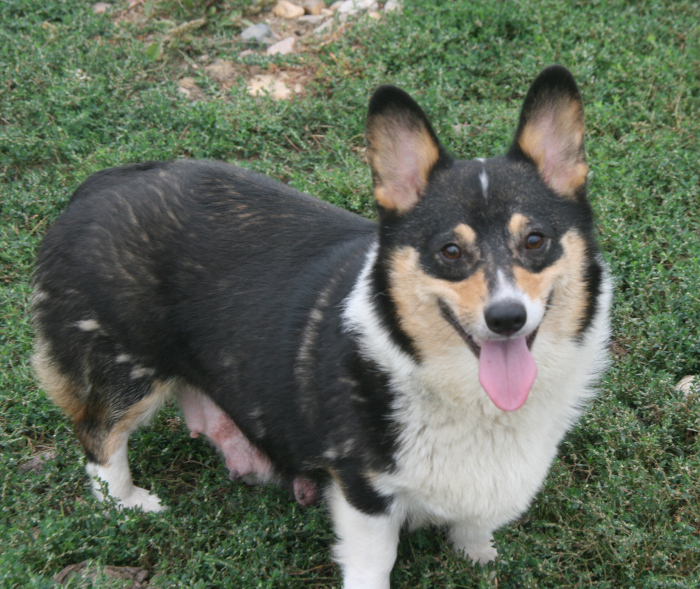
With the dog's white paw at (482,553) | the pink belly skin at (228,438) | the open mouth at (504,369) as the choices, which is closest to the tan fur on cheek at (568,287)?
the open mouth at (504,369)

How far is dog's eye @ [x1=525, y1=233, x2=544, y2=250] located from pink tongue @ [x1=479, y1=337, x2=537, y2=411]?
1.07ft

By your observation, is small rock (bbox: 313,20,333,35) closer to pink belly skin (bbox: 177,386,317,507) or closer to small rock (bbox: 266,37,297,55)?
small rock (bbox: 266,37,297,55)

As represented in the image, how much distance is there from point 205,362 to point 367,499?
1.00m

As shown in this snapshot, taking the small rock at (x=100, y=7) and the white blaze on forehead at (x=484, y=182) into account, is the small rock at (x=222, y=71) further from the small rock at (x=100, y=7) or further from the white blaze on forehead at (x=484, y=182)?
the white blaze on forehead at (x=484, y=182)

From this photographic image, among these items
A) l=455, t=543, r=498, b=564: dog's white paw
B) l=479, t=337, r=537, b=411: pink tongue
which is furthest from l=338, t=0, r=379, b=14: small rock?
l=455, t=543, r=498, b=564: dog's white paw

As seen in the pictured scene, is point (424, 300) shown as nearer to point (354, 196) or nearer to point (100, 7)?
point (354, 196)

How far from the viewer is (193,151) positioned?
5.27 meters

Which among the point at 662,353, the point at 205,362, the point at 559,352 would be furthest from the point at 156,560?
the point at 662,353

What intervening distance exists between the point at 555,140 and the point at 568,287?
22.7 inches

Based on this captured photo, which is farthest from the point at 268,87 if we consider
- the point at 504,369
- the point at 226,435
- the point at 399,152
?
the point at 504,369

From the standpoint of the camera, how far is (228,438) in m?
3.64

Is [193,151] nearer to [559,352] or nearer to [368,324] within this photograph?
[368,324]

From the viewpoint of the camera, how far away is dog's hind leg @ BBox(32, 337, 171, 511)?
335 centimetres

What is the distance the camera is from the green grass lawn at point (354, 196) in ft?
10.5
